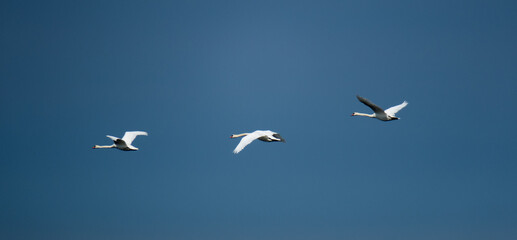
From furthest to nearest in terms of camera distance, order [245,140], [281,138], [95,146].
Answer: [95,146] → [281,138] → [245,140]

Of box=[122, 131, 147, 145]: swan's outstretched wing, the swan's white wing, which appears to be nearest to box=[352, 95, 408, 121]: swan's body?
the swan's white wing

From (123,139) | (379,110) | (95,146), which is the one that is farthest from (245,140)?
(95,146)

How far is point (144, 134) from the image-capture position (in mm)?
72062

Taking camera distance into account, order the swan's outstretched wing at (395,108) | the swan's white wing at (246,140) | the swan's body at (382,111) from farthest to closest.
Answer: the swan's outstretched wing at (395,108), the swan's body at (382,111), the swan's white wing at (246,140)

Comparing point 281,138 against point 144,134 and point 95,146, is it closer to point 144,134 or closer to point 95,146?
point 144,134

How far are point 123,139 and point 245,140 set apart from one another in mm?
18416

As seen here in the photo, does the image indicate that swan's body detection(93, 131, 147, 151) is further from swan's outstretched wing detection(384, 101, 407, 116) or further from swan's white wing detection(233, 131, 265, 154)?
swan's outstretched wing detection(384, 101, 407, 116)

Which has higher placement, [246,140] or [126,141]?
[126,141]

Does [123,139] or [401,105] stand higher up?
[401,105]

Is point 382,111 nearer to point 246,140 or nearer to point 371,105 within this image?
point 371,105

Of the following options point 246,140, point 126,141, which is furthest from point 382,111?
point 126,141

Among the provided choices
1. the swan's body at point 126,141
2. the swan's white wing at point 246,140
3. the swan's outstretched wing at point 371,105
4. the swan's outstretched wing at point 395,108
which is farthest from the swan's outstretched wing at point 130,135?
the swan's outstretched wing at point 395,108

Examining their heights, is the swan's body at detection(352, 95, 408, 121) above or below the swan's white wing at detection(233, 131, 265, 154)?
above

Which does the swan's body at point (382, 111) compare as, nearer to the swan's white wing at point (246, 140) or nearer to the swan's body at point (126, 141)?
the swan's white wing at point (246, 140)
